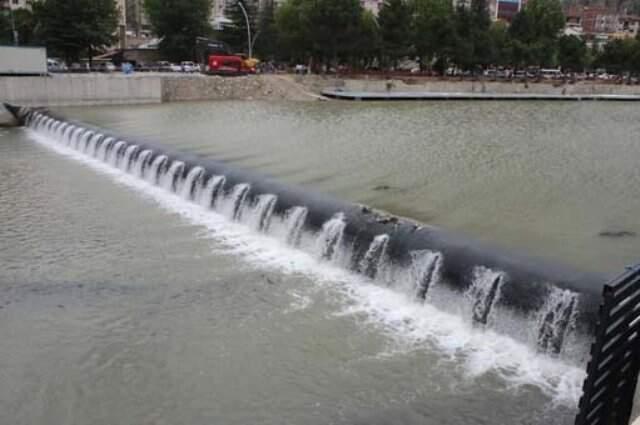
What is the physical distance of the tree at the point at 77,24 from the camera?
43.1 m

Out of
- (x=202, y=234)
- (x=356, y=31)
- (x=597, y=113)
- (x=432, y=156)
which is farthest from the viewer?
(x=356, y=31)

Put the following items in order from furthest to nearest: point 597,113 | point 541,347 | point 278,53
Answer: point 278,53
point 597,113
point 541,347

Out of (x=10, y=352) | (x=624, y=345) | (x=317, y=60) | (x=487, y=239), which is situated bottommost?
(x=10, y=352)

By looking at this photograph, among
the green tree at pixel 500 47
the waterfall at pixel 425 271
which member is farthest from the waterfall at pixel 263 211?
the green tree at pixel 500 47

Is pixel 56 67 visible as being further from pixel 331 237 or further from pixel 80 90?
pixel 331 237

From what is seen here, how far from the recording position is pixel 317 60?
2180 inches

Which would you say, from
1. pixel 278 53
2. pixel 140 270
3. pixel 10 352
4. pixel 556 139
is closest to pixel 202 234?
pixel 140 270

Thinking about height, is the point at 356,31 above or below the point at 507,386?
above

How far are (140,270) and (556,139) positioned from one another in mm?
17061

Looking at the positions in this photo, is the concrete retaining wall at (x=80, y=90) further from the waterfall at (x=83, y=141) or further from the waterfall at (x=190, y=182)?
the waterfall at (x=190, y=182)

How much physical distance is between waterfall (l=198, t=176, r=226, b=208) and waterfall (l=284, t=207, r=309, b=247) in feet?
9.07

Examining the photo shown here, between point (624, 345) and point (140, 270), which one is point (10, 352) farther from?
point (624, 345)

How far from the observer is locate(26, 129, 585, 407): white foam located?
6.56 metres

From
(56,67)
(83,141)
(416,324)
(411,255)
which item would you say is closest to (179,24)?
(56,67)
